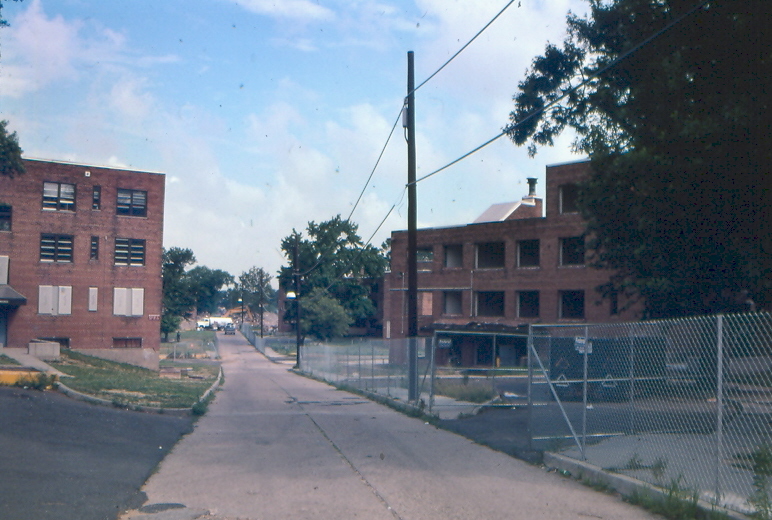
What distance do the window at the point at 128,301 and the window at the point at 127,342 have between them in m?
1.65

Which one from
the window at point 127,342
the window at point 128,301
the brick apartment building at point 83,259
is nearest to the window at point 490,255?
the brick apartment building at point 83,259

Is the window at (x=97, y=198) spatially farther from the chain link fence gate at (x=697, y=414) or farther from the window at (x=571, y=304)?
the chain link fence gate at (x=697, y=414)

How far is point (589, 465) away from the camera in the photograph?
9.91 meters

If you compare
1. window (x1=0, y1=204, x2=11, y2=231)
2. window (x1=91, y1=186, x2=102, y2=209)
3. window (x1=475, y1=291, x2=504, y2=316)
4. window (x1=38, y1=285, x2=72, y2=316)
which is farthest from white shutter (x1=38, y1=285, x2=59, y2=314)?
window (x1=475, y1=291, x2=504, y2=316)

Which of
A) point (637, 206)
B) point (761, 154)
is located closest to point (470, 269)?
point (637, 206)

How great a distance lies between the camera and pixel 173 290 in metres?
90.6

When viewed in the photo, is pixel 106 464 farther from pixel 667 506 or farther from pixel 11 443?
pixel 667 506

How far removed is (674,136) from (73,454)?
41.1 feet

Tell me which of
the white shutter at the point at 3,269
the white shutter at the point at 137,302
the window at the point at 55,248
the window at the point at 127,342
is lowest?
the window at the point at 127,342

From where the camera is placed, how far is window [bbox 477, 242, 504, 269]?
48688mm

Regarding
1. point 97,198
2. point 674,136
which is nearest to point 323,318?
point 97,198

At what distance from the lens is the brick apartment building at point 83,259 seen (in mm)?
42594

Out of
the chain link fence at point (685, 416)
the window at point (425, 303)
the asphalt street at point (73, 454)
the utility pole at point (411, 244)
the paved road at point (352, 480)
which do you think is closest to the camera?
the asphalt street at point (73, 454)

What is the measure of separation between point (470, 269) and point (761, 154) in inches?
1361
